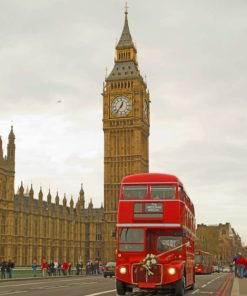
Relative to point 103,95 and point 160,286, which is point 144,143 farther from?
point 160,286

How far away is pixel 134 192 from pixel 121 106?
88.8 metres

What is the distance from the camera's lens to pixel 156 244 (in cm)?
2077

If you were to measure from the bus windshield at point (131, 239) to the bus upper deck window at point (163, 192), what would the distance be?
1.36 m

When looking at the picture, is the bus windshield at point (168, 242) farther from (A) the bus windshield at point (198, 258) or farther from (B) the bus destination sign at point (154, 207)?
(A) the bus windshield at point (198, 258)

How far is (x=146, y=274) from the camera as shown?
1972 cm

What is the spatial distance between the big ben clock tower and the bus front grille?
85.2 metres

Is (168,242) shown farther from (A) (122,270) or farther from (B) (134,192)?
(B) (134,192)

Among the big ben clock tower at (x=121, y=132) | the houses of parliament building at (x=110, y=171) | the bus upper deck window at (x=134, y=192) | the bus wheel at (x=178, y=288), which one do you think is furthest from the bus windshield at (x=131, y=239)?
the big ben clock tower at (x=121, y=132)

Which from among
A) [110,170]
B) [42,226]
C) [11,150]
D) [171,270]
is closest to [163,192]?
[171,270]

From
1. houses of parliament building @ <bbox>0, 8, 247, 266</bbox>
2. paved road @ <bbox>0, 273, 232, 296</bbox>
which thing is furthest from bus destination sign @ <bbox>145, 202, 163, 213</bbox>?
houses of parliament building @ <bbox>0, 8, 247, 266</bbox>

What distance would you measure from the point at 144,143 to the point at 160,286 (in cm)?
9275

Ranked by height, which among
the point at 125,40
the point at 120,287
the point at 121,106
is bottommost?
the point at 120,287

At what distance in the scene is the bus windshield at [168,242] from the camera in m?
20.7

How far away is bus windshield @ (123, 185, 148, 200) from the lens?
20.9m
